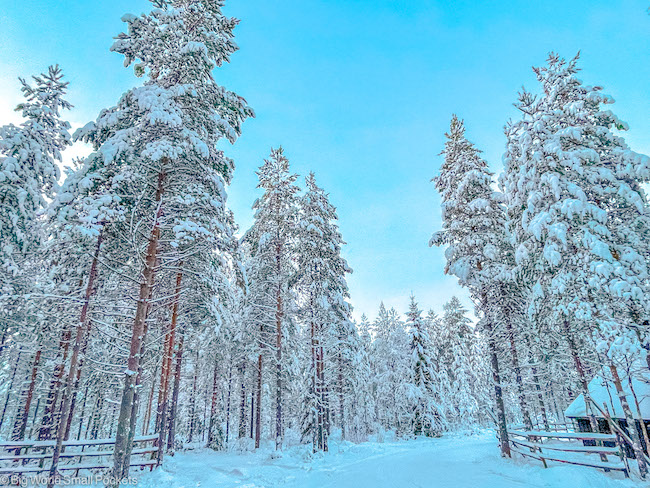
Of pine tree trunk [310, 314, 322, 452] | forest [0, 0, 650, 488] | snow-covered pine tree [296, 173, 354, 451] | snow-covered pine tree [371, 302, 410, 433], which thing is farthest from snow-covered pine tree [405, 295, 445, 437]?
pine tree trunk [310, 314, 322, 452]

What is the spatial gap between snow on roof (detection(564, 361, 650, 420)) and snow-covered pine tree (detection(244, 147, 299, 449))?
15.2 metres

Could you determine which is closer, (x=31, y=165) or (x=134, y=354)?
(x=134, y=354)

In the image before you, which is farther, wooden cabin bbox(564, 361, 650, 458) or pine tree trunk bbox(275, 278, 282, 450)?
pine tree trunk bbox(275, 278, 282, 450)

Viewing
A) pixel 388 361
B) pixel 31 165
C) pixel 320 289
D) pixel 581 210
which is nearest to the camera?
pixel 581 210

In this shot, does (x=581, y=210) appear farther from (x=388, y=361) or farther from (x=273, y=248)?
(x=388, y=361)

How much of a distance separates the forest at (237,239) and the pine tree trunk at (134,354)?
0.18 feet

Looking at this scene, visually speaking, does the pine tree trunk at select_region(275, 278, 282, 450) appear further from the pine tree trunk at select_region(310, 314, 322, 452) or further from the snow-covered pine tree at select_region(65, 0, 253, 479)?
Result: the snow-covered pine tree at select_region(65, 0, 253, 479)

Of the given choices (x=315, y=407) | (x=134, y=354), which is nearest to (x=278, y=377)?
(x=315, y=407)

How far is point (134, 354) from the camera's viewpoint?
8742 millimetres

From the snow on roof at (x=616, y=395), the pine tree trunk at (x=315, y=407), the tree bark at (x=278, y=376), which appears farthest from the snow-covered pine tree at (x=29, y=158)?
the snow on roof at (x=616, y=395)

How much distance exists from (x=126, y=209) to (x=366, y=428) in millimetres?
40822

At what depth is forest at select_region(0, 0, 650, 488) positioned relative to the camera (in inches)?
381

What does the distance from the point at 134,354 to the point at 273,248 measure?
11.3m

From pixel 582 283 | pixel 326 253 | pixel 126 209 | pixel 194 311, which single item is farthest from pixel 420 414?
pixel 126 209
